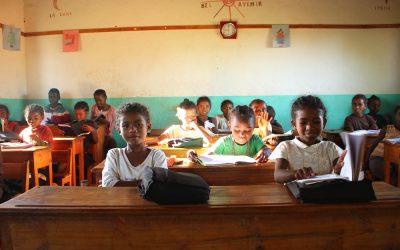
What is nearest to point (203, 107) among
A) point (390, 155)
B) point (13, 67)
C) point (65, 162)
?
point (65, 162)

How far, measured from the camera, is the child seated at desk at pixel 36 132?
3.30 metres

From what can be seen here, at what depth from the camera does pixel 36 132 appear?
11.2 ft

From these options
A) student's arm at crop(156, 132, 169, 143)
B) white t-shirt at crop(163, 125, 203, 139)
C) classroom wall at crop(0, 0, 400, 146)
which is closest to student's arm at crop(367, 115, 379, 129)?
classroom wall at crop(0, 0, 400, 146)

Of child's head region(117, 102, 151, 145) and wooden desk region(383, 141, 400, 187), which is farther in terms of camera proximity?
wooden desk region(383, 141, 400, 187)

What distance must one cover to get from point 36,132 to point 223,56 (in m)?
3.15

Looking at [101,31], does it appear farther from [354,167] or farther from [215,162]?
[354,167]

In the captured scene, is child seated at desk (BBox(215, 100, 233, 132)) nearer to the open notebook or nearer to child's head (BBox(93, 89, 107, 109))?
child's head (BBox(93, 89, 107, 109))

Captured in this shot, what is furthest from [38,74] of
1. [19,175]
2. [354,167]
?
[354,167]

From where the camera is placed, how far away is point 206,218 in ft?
3.20

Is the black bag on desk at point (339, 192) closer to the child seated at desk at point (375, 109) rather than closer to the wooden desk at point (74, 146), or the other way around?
the wooden desk at point (74, 146)

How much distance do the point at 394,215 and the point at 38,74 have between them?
5.82m

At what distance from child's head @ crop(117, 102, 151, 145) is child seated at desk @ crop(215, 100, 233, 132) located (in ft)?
10.1

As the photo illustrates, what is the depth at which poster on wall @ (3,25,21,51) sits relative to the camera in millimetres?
5062

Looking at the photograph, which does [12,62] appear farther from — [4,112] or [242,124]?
[242,124]
